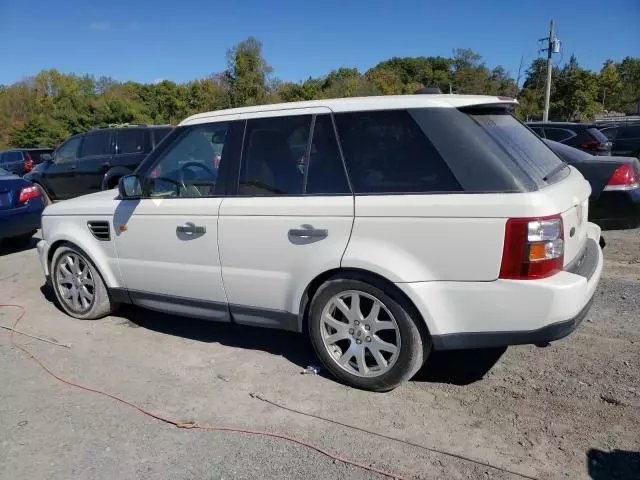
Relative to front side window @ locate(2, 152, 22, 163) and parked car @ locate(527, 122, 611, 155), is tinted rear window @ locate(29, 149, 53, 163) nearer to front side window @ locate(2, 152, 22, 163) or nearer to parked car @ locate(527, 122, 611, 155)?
front side window @ locate(2, 152, 22, 163)

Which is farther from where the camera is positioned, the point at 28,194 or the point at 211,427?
Answer: the point at 28,194

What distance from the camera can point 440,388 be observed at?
3457mm

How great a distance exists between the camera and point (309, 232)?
3.38 m

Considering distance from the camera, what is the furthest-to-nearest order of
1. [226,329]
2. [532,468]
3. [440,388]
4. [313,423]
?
[226,329], [440,388], [313,423], [532,468]

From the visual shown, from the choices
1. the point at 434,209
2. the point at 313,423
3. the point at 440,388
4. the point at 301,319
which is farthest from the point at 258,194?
the point at 440,388

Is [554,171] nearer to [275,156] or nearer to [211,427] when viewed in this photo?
[275,156]

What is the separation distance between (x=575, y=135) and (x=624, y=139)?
648cm

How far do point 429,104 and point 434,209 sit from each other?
67 cm

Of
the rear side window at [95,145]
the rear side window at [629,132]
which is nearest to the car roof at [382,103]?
the rear side window at [95,145]

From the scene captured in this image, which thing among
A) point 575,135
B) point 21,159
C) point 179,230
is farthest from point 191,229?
point 21,159

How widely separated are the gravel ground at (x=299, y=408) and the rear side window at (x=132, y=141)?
7.77m

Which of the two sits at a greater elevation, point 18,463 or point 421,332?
point 421,332

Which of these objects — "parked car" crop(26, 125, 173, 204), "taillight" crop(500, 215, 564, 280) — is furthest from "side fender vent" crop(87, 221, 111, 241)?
"parked car" crop(26, 125, 173, 204)

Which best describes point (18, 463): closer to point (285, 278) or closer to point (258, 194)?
point (285, 278)
